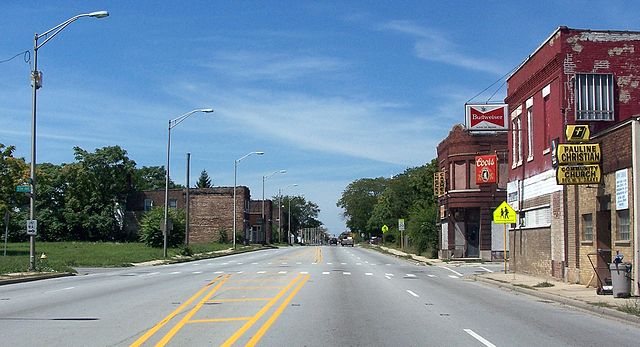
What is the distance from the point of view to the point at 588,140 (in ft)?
77.4

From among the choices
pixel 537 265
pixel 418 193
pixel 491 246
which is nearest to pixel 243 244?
pixel 418 193

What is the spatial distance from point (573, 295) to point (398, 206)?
300ft

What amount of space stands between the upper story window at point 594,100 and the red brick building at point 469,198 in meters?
25.4

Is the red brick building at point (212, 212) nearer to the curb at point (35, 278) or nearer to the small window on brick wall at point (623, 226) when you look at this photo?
the curb at point (35, 278)

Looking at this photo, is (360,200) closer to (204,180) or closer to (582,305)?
(204,180)

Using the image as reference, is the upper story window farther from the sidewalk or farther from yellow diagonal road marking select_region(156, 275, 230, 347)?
yellow diagonal road marking select_region(156, 275, 230, 347)

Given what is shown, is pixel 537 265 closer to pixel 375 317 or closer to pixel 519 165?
pixel 519 165

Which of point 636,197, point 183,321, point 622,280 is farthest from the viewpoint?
point 636,197

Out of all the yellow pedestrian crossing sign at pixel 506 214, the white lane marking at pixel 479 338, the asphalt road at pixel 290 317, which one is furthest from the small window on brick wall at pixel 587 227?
the white lane marking at pixel 479 338

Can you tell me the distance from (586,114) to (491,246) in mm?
27127

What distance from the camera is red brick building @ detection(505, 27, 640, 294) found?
71.2ft

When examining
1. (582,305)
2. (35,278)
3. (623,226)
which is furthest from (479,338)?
(35,278)

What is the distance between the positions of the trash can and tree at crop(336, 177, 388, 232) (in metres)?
132

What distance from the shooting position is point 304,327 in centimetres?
1407
